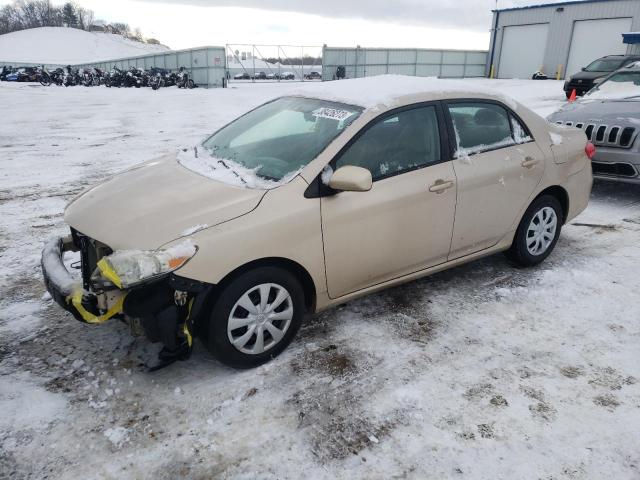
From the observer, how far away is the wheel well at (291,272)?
2.76 metres

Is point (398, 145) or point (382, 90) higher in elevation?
point (382, 90)

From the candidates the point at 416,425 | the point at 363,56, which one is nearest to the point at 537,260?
the point at 416,425

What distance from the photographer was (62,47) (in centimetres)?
8850

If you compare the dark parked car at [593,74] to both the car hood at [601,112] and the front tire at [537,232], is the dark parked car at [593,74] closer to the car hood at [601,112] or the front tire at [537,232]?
the car hood at [601,112]

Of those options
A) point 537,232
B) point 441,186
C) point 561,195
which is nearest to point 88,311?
point 441,186

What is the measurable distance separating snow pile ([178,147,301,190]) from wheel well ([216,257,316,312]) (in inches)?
17.8

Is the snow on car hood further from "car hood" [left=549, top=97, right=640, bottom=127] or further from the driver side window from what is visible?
the driver side window

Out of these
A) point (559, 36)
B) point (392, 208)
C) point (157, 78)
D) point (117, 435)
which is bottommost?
point (117, 435)

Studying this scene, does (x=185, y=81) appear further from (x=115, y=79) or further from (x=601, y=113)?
(x=601, y=113)

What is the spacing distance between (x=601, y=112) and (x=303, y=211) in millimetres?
5277

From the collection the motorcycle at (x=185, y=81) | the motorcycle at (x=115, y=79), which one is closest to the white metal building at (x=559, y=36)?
the motorcycle at (x=185, y=81)

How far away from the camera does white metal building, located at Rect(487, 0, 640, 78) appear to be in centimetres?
2848

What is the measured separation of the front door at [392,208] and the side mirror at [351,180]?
5.2 inches

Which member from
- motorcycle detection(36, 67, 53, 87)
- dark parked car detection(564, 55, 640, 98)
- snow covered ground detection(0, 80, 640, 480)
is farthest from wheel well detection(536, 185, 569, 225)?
motorcycle detection(36, 67, 53, 87)
